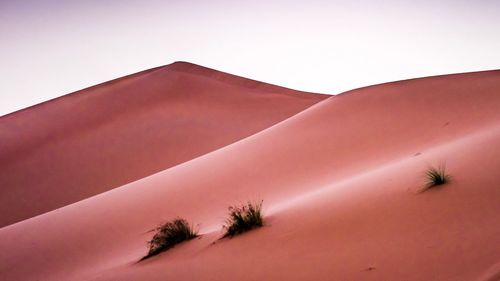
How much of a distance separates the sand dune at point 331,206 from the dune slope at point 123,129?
1572 cm

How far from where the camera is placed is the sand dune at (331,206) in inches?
227

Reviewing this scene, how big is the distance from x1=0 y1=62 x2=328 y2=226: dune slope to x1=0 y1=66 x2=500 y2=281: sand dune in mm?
15723

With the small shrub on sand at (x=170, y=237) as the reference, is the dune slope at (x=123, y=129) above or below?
above

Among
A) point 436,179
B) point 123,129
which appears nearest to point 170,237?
point 436,179

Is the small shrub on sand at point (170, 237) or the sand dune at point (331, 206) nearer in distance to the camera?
the sand dune at point (331, 206)

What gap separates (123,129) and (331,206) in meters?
40.1

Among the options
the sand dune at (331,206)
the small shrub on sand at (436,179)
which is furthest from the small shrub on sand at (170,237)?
the small shrub on sand at (436,179)

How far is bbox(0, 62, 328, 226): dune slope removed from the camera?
3457 cm

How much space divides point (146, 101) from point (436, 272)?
167 feet

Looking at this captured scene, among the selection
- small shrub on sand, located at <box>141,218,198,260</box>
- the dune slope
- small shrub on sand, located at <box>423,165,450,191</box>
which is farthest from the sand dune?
the dune slope

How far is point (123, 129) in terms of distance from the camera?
46688 mm

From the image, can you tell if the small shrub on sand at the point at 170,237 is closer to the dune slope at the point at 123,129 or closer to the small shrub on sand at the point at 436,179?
the small shrub on sand at the point at 436,179

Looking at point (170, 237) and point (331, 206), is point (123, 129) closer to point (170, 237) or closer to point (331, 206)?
point (170, 237)

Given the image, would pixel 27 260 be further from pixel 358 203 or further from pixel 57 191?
pixel 57 191
